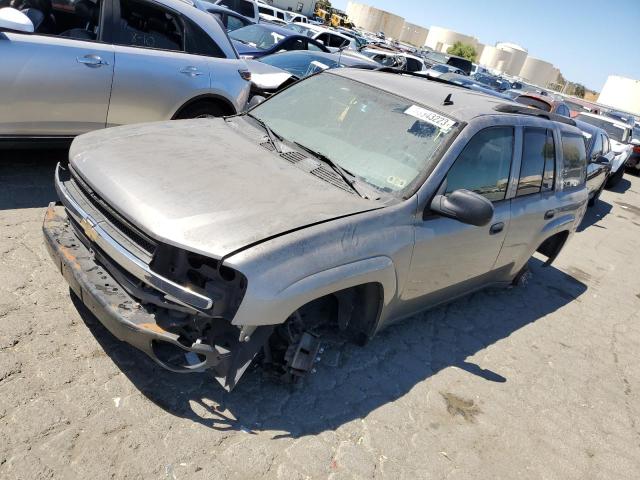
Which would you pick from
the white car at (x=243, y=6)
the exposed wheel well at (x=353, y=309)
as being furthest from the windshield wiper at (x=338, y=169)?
the white car at (x=243, y=6)

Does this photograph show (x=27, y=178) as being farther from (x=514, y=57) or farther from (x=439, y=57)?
(x=514, y=57)

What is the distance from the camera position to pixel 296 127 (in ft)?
12.4

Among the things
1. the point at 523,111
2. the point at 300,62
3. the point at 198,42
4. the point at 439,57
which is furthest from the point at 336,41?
the point at 439,57

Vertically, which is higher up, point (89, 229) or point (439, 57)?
point (89, 229)

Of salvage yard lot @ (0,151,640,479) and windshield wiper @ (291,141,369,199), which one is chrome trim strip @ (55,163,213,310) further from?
windshield wiper @ (291,141,369,199)

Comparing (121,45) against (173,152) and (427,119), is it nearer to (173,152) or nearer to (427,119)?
(173,152)

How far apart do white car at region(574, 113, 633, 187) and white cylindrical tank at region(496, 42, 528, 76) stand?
318ft

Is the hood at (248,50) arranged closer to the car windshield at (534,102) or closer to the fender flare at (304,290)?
the car windshield at (534,102)

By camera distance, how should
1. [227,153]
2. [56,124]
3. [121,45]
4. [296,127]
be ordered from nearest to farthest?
[227,153], [296,127], [56,124], [121,45]

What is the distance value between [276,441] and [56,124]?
11.3 feet

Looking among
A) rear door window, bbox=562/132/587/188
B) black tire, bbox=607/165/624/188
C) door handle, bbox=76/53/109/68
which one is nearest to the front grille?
door handle, bbox=76/53/109/68

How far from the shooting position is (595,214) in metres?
10.6

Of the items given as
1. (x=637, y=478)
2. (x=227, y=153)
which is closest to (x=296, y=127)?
(x=227, y=153)

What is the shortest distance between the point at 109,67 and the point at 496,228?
361cm
